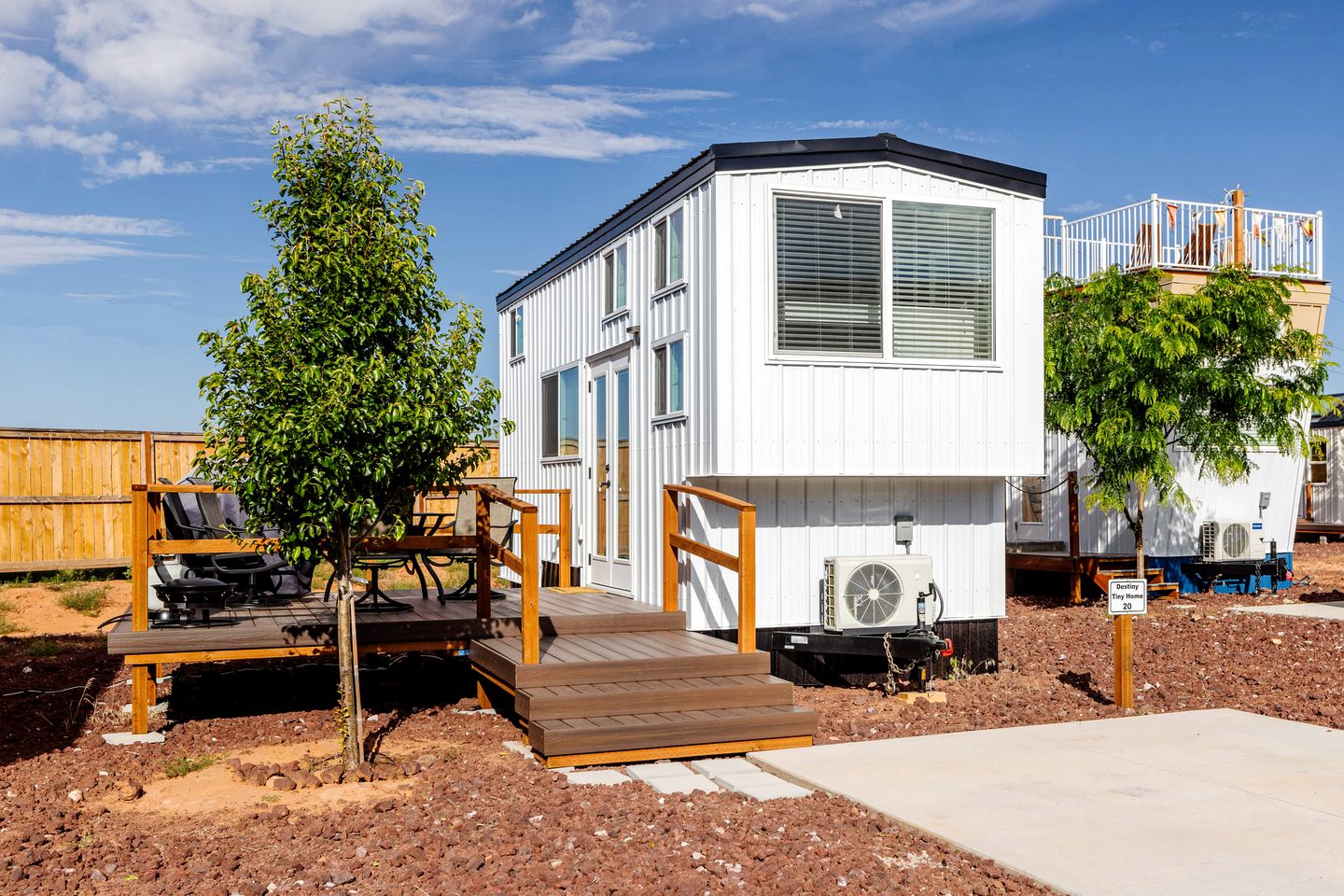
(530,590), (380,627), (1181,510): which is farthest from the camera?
(1181,510)

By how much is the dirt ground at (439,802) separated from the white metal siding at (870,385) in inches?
66.5

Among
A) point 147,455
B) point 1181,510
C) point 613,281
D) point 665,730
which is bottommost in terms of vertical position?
point 665,730

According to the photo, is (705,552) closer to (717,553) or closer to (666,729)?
(717,553)

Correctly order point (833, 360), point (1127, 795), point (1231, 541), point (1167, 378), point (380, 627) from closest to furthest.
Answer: point (1127, 795)
point (380, 627)
point (833, 360)
point (1167, 378)
point (1231, 541)

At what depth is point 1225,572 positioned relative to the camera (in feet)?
49.3

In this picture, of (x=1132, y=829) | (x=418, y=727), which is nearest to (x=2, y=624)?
(x=418, y=727)

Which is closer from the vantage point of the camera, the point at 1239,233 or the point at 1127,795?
the point at 1127,795

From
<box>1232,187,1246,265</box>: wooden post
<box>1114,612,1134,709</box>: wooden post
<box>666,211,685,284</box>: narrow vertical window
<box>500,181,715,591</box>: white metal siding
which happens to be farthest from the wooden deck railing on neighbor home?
<box>1232,187,1246,265</box>: wooden post

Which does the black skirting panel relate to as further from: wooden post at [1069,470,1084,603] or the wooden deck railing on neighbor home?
wooden post at [1069,470,1084,603]

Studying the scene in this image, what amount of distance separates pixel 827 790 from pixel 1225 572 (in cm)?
1154

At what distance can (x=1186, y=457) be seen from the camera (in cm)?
1489

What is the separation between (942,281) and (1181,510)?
26.1 ft

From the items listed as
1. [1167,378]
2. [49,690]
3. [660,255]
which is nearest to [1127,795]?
[660,255]

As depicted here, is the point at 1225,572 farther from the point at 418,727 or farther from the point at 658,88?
the point at 418,727
